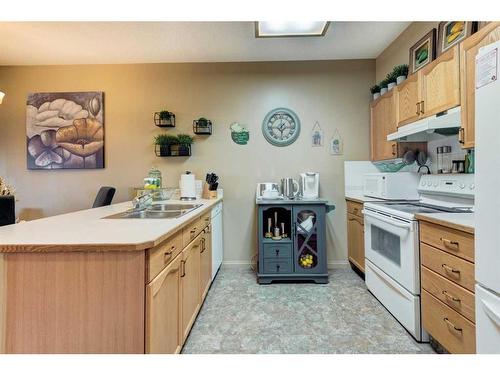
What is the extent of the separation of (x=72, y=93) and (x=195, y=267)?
2.82 m

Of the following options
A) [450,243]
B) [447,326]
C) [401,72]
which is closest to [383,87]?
[401,72]

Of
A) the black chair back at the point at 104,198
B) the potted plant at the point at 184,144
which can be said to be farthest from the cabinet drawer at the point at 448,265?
the black chair back at the point at 104,198

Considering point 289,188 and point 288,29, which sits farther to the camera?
point 289,188

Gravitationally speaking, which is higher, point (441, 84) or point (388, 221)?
point (441, 84)

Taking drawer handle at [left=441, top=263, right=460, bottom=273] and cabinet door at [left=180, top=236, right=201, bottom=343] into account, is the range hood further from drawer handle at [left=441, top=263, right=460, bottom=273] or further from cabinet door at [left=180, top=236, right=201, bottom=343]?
cabinet door at [left=180, top=236, right=201, bottom=343]

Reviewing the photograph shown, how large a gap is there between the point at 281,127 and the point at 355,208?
1276 mm

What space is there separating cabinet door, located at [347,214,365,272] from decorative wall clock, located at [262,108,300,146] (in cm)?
118

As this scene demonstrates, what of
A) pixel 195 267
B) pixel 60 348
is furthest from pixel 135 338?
pixel 195 267

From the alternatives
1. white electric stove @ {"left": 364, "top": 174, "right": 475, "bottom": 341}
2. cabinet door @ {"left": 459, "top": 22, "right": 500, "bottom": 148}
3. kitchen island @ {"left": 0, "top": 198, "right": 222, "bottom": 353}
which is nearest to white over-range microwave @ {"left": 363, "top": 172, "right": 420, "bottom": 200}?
white electric stove @ {"left": 364, "top": 174, "right": 475, "bottom": 341}

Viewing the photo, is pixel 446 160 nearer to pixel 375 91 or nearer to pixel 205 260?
pixel 375 91

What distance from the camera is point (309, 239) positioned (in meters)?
2.75

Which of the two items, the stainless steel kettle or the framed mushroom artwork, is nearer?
the stainless steel kettle

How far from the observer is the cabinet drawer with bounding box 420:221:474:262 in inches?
50.1

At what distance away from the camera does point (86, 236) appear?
1.07 m
